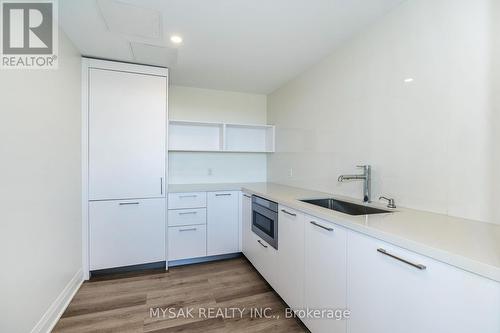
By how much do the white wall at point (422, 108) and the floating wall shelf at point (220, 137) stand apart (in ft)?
4.69

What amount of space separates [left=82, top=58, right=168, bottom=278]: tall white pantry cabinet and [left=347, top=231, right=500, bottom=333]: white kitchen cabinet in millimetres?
2128

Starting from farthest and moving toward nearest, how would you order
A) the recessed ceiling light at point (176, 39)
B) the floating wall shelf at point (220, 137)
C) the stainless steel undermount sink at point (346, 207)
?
the floating wall shelf at point (220, 137) < the recessed ceiling light at point (176, 39) < the stainless steel undermount sink at point (346, 207)

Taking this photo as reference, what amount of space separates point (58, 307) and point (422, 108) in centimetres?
302

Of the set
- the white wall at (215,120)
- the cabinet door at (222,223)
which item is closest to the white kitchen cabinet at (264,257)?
the cabinet door at (222,223)

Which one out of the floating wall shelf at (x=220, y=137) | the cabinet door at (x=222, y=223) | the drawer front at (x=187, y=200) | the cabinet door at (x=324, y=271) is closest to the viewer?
the cabinet door at (x=324, y=271)

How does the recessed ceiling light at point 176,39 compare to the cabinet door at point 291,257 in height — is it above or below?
above

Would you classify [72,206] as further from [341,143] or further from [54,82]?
[341,143]

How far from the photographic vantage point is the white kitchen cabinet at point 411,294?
2.52 feet

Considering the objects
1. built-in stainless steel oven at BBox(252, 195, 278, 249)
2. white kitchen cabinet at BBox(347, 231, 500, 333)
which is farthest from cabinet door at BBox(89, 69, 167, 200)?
white kitchen cabinet at BBox(347, 231, 500, 333)

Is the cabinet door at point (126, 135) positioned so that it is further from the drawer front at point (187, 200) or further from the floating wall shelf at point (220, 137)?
the floating wall shelf at point (220, 137)

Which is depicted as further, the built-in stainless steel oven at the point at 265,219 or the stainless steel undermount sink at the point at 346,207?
the built-in stainless steel oven at the point at 265,219

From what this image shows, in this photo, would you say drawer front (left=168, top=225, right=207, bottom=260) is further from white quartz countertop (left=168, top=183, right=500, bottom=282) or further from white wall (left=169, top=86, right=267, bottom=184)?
white quartz countertop (left=168, top=183, right=500, bottom=282)

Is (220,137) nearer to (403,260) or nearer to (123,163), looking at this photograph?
(123,163)

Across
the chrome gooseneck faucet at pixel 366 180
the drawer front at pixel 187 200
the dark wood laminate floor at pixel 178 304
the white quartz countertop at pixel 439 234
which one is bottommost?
the dark wood laminate floor at pixel 178 304
